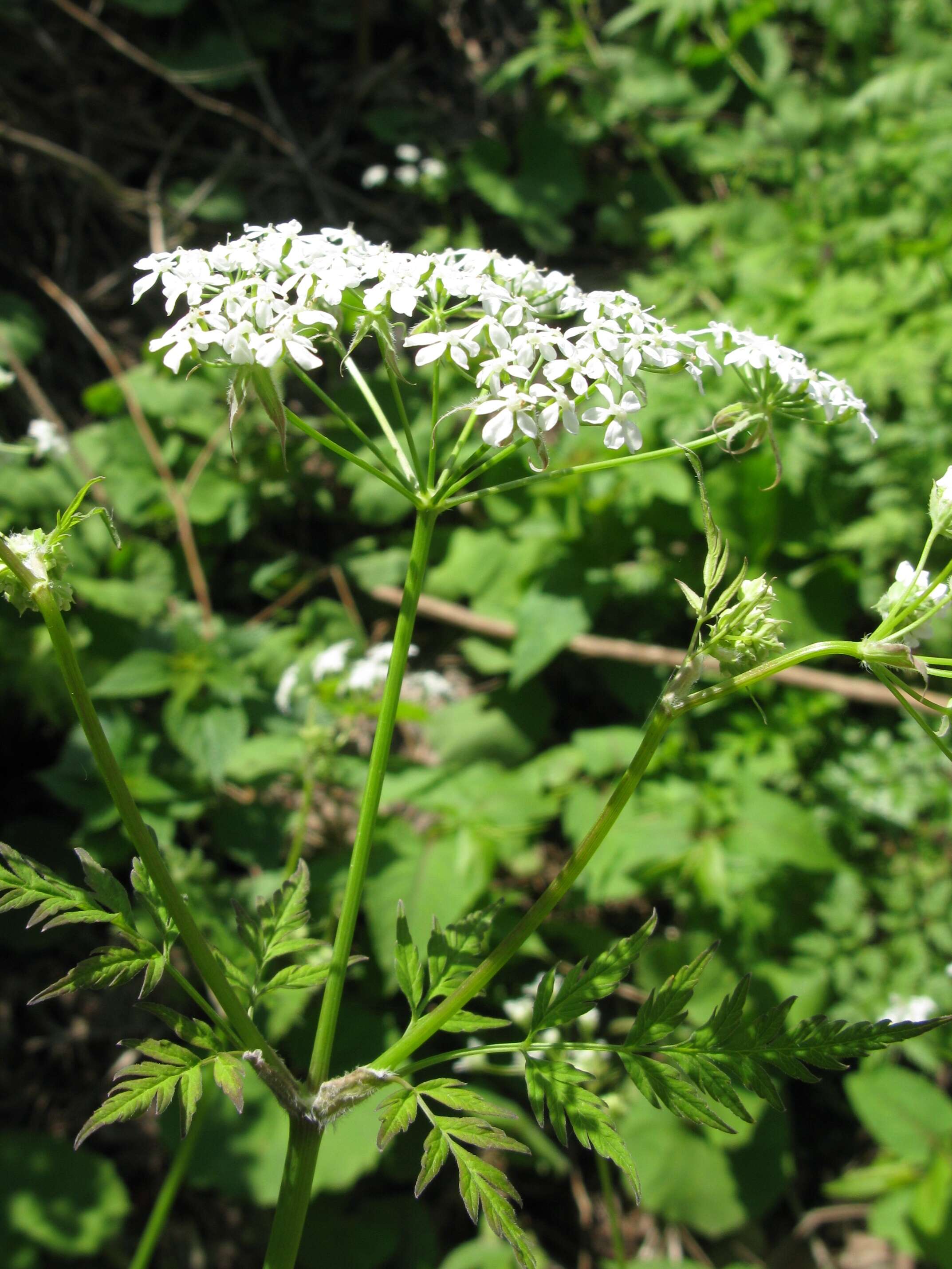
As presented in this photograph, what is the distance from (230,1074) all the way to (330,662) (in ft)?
7.54

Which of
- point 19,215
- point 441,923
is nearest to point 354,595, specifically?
point 441,923

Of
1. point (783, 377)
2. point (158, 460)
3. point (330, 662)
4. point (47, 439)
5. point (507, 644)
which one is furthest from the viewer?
point (158, 460)

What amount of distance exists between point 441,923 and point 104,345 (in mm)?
3544

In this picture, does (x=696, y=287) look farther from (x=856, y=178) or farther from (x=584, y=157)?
(x=584, y=157)

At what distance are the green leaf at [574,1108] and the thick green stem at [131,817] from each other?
330 millimetres

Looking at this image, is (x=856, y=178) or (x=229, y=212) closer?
(x=856, y=178)

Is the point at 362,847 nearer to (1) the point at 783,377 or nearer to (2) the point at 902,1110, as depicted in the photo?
(1) the point at 783,377

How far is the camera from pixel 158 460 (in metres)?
4.34

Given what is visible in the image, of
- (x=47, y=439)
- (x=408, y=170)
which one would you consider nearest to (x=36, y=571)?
(x=47, y=439)

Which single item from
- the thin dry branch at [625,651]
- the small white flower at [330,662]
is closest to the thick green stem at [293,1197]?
the small white flower at [330,662]

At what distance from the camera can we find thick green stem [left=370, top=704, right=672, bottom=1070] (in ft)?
3.67

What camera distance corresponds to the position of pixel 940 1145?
303 centimetres

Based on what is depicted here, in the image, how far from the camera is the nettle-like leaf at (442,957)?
1285 millimetres

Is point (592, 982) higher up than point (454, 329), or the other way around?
point (454, 329)
